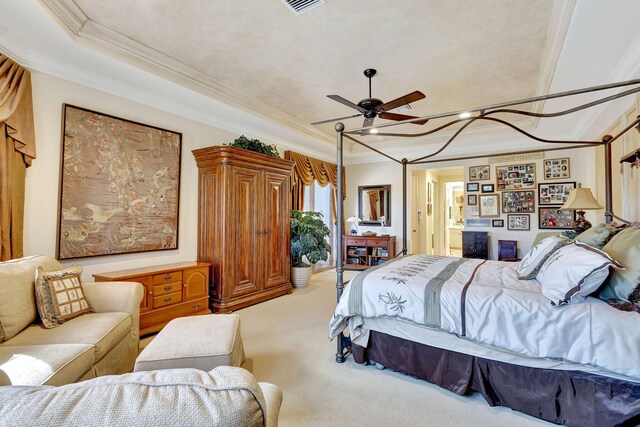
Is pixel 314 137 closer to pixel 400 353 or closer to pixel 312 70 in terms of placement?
pixel 312 70

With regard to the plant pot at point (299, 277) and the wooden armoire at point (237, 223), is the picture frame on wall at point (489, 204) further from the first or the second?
the wooden armoire at point (237, 223)

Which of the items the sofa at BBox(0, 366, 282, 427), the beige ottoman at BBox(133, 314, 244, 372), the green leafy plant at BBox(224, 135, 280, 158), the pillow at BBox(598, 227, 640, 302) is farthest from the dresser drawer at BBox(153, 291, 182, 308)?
the pillow at BBox(598, 227, 640, 302)

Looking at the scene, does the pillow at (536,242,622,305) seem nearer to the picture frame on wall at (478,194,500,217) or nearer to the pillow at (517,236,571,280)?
the pillow at (517,236,571,280)

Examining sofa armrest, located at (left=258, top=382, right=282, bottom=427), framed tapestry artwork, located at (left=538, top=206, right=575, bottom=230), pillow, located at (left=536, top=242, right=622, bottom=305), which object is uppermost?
framed tapestry artwork, located at (left=538, top=206, right=575, bottom=230)

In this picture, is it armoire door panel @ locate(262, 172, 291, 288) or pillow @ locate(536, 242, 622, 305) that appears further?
armoire door panel @ locate(262, 172, 291, 288)

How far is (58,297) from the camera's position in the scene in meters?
2.07

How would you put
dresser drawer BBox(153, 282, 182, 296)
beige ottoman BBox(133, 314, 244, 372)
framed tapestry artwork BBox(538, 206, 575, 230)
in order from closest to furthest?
beige ottoman BBox(133, 314, 244, 372) < dresser drawer BBox(153, 282, 182, 296) < framed tapestry artwork BBox(538, 206, 575, 230)

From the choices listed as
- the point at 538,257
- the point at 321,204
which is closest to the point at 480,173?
the point at 321,204

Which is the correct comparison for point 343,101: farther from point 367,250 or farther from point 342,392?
point 367,250

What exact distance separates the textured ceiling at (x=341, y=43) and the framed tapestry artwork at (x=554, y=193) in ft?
7.35

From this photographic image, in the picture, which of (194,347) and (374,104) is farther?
(374,104)

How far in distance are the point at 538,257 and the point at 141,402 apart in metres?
2.77

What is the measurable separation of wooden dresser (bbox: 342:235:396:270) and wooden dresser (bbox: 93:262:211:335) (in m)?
3.40

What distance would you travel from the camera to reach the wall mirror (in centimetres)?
678
